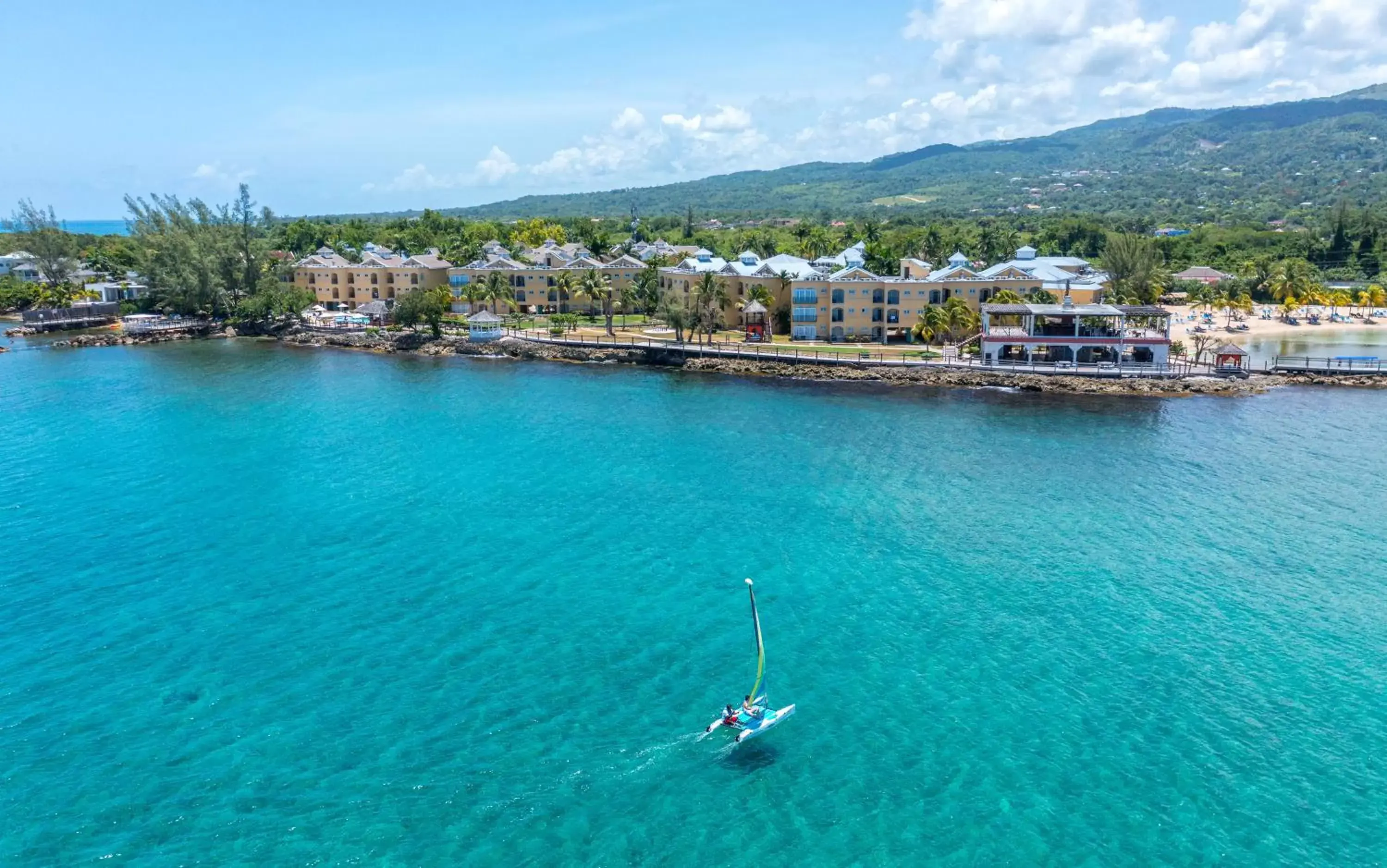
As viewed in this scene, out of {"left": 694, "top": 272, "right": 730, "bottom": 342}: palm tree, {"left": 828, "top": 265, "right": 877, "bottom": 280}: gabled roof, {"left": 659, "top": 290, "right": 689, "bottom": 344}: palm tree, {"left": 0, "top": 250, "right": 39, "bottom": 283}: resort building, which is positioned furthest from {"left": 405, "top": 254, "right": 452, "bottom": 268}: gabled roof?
{"left": 0, "top": 250, "right": 39, "bottom": 283}: resort building

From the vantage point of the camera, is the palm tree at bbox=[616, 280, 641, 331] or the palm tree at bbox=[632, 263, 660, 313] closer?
the palm tree at bbox=[632, 263, 660, 313]

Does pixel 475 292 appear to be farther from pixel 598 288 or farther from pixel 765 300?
pixel 765 300

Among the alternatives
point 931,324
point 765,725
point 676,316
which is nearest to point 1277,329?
point 931,324

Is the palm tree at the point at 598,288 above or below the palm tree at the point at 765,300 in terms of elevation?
above

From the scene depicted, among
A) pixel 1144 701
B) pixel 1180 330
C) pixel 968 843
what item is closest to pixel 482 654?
pixel 968 843

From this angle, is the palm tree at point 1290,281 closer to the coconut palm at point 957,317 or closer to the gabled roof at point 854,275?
the coconut palm at point 957,317

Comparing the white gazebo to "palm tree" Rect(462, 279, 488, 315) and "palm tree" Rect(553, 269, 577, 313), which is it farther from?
"palm tree" Rect(553, 269, 577, 313)

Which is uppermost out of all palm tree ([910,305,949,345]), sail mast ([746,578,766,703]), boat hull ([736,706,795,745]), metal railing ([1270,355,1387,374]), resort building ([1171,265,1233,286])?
resort building ([1171,265,1233,286])

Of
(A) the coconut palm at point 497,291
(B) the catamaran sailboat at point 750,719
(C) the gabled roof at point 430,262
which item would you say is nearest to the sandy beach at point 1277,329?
(A) the coconut palm at point 497,291
